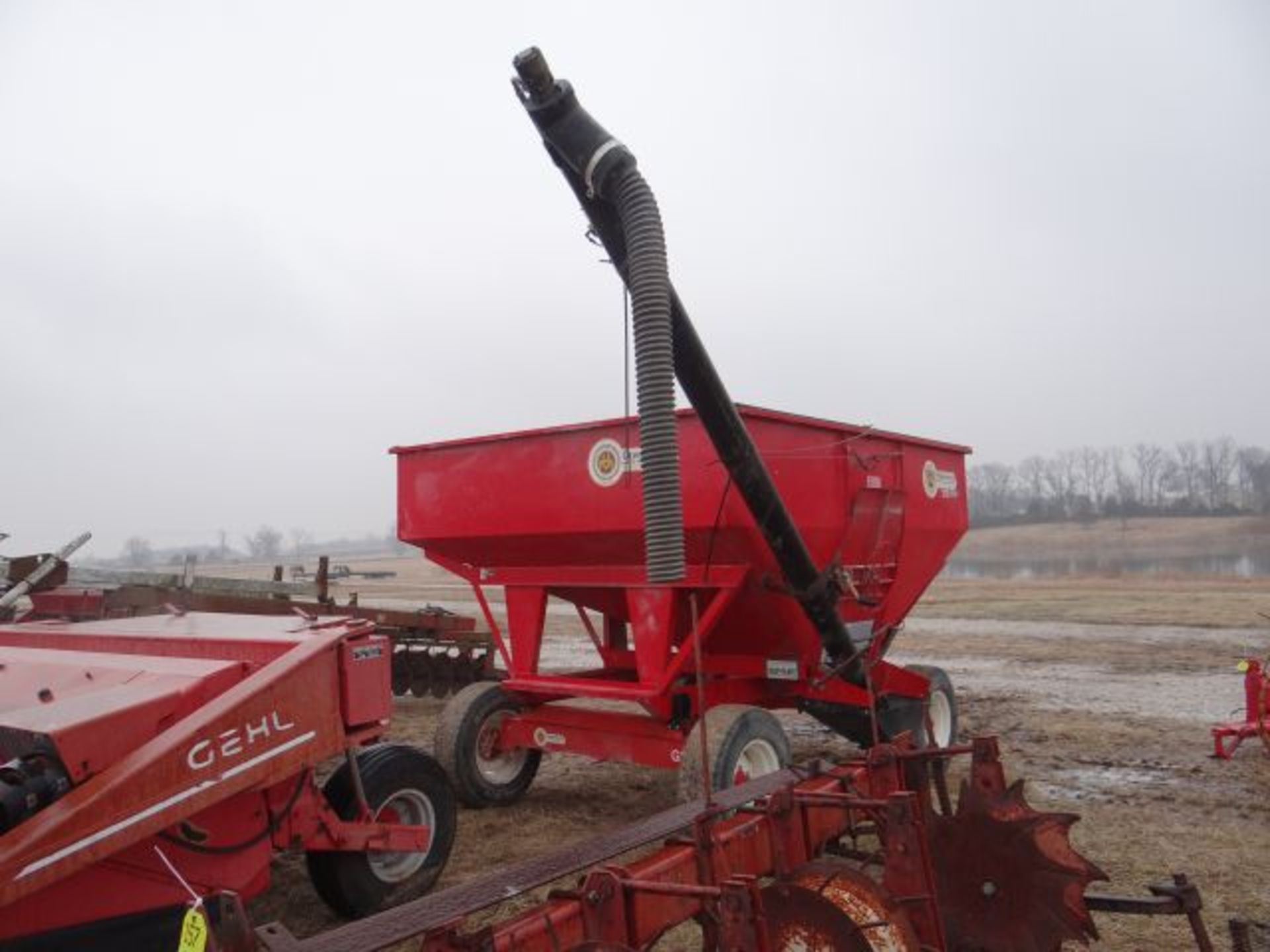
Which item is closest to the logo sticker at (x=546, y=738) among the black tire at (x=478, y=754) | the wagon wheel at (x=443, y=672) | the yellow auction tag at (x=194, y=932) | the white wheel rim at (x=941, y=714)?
the black tire at (x=478, y=754)

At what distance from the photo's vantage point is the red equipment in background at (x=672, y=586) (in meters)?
4.77

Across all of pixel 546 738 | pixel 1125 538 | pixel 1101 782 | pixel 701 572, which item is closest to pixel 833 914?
pixel 701 572

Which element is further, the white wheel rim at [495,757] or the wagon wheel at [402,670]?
the wagon wheel at [402,670]

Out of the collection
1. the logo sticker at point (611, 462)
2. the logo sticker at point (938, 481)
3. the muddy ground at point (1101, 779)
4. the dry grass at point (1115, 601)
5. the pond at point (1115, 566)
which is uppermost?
the logo sticker at point (611, 462)

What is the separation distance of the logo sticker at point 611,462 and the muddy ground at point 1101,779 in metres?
1.96

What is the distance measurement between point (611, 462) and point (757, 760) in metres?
1.72

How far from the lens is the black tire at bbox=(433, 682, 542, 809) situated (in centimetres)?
543

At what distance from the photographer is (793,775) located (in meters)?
A: 3.43

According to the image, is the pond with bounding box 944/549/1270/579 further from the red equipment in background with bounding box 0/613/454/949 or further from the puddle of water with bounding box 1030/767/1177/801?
the red equipment in background with bounding box 0/613/454/949

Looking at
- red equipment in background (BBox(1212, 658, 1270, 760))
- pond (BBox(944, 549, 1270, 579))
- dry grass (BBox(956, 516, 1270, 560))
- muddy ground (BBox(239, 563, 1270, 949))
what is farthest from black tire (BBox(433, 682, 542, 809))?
dry grass (BBox(956, 516, 1270, 560))

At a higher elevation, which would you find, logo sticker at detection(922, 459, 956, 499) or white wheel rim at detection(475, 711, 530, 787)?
logo sticker at detection(922, 459, 956, 499)

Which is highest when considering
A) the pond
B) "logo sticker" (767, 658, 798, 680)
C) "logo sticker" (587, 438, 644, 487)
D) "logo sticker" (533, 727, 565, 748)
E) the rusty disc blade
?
"logo sticker" (587, 438, 644, 487)

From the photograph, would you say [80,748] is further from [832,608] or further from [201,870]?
[832,608]

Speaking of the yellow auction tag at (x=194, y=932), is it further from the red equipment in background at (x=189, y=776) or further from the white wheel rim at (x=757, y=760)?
the white wheel rim at (x=757, y=760)
